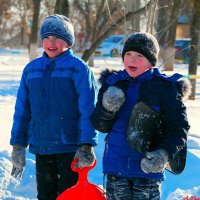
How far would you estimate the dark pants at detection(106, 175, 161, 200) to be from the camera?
2701 millimetres

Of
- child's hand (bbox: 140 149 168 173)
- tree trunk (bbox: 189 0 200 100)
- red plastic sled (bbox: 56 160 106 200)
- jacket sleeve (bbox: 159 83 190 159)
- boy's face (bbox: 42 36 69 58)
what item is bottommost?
red plastic sled (bbox: 56 160 106 200)

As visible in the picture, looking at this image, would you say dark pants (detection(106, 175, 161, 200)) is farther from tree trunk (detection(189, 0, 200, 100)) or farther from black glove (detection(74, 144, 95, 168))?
tree trunk (detection(189, 0, 200, 100))

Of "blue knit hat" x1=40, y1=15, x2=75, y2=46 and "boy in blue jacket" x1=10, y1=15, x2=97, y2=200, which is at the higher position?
"blue knit hat" x1=40, y1=15, x2=75, y2=46

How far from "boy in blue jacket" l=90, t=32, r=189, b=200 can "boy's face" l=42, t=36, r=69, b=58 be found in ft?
1.98

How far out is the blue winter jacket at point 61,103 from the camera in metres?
3.19

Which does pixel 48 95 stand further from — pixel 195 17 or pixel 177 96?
pixel 195 17

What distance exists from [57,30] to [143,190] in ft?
4.12

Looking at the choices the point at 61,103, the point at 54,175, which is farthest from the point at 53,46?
the point at 54,175

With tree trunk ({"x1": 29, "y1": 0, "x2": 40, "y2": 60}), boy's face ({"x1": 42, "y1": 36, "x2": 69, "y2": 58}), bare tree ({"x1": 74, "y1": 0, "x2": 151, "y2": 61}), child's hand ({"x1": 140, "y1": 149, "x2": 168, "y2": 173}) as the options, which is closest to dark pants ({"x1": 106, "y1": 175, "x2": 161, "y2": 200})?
child's hand ({"x1": 140, "y1": 149, "x2": 168, "y2": 173})

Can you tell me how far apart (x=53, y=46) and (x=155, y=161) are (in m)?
1.18

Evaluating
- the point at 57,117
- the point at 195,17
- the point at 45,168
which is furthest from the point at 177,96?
the point at 195,17

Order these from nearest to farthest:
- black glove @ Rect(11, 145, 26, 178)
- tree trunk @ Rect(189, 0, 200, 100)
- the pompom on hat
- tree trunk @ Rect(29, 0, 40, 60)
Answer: the pompom on hat → black glove @ Rect(11, 145, 26, 178) → tree trunk @ Rect(189, 0, 200, 100) → tree trunk @ Rect(29, 0, 40, 60)

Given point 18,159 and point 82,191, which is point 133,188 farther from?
point 18,159

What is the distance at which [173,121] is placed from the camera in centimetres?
262
